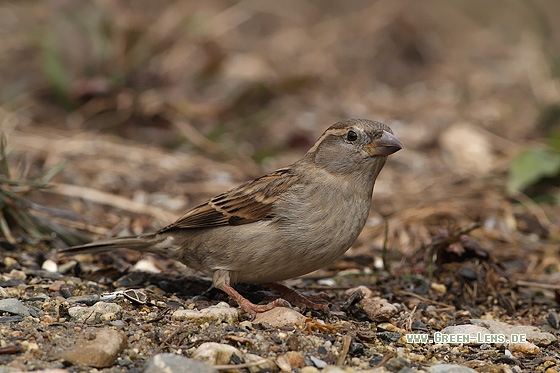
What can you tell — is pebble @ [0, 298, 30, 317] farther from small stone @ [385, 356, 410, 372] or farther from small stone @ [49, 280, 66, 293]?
small stone @ [385, 356, 410, 372]

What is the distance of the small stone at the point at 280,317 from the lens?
12.7 ft

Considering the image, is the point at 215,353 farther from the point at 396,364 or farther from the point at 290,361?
the point at 396,364

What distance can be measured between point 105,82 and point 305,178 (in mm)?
4180

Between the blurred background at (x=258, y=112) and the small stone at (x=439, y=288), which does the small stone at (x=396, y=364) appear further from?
the blurred background at (x=258, y=112)

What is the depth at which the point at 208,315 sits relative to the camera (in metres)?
3.81

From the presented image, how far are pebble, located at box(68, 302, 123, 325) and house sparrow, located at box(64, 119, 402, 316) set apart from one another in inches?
27.7

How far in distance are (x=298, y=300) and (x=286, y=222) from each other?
486 millimetres

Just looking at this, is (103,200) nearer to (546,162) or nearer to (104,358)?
(104,358)

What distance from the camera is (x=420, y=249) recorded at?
17.1ft

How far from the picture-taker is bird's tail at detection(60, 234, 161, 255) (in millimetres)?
4754

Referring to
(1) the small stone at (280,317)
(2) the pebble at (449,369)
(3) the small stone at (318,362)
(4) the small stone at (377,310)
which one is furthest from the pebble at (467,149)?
(3) the small stone at (318,362)

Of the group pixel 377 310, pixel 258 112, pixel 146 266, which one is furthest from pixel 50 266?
pixel 258 112

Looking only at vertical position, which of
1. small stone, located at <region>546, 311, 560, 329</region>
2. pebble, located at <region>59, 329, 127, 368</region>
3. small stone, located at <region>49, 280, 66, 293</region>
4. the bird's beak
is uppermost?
the bird's beak

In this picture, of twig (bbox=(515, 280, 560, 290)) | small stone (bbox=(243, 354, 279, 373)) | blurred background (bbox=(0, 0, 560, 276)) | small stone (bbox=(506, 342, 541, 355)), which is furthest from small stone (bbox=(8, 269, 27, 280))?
twig (bbox=(515, 280, 560, 290))
